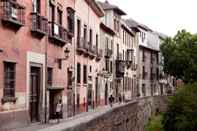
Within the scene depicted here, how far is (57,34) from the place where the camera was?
102 feet

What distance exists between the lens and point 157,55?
347 feet

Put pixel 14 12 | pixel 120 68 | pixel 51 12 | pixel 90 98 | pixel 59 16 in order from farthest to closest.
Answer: pixel 120 68 → pixel 90 98 → pixel 59 16 → pixel 51 12 → pixel 14 12

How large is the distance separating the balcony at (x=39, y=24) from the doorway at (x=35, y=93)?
5.37ft

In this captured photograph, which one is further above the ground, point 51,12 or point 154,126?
point 51,12

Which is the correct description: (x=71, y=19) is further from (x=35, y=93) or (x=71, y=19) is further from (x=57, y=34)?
(x=35, y=93)

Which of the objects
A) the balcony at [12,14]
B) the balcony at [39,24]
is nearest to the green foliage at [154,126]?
the balcony at [39,24]

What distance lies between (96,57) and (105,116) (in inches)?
992

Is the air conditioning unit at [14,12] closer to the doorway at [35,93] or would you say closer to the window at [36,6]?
the window at [36,6]

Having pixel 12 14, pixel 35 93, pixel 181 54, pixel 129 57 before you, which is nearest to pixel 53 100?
pixel 35 93

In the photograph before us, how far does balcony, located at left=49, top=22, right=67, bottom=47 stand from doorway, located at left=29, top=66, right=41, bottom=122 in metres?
2.41

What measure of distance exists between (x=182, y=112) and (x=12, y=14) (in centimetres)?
1225

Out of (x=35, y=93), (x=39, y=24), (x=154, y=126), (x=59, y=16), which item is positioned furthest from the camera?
(x=154, y=126)

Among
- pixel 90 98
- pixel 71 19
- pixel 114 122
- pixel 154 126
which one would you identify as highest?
pixel 71 19

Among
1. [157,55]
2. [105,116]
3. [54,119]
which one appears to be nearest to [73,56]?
[54,119]
